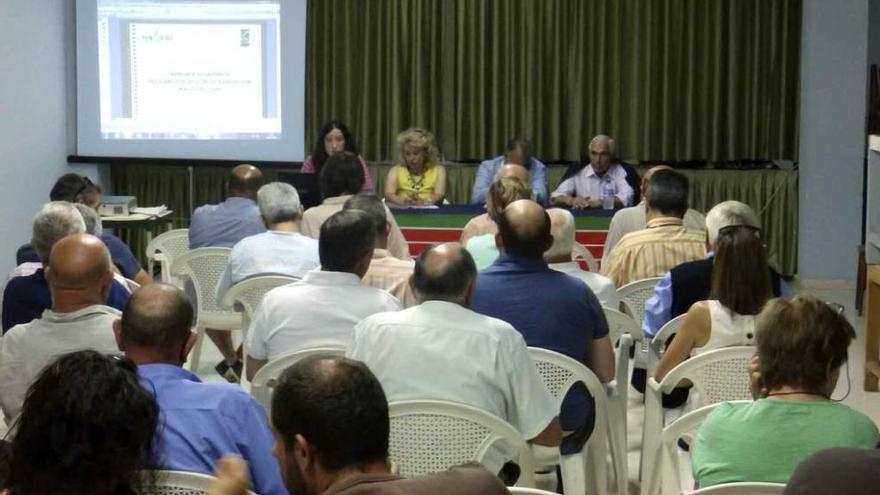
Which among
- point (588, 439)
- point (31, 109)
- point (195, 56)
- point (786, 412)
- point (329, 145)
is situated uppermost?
point (195, 56)

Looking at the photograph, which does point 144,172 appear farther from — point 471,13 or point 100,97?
point 471,13

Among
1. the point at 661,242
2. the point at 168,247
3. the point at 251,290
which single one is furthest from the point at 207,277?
the point at 661,242

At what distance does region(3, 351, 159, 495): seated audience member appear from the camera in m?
1.97

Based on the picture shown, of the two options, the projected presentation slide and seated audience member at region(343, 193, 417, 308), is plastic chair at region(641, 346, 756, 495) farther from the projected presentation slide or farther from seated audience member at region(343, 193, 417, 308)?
the projected presentation slide

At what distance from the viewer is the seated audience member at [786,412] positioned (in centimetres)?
283

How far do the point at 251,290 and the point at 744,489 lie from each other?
3.06 metres

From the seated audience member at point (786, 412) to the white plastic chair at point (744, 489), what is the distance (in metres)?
0.22

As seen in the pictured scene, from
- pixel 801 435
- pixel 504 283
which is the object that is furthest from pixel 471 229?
pixel 801 435

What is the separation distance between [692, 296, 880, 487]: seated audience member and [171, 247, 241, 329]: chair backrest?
360 cm

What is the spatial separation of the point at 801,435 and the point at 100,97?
26.0 feet

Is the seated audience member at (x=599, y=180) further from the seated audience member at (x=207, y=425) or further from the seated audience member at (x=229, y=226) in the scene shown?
the seated audience member at (x=207, y=425)

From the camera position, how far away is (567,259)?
198 inches

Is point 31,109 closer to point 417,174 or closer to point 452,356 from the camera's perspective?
point 417,174

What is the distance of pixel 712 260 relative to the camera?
470cm
